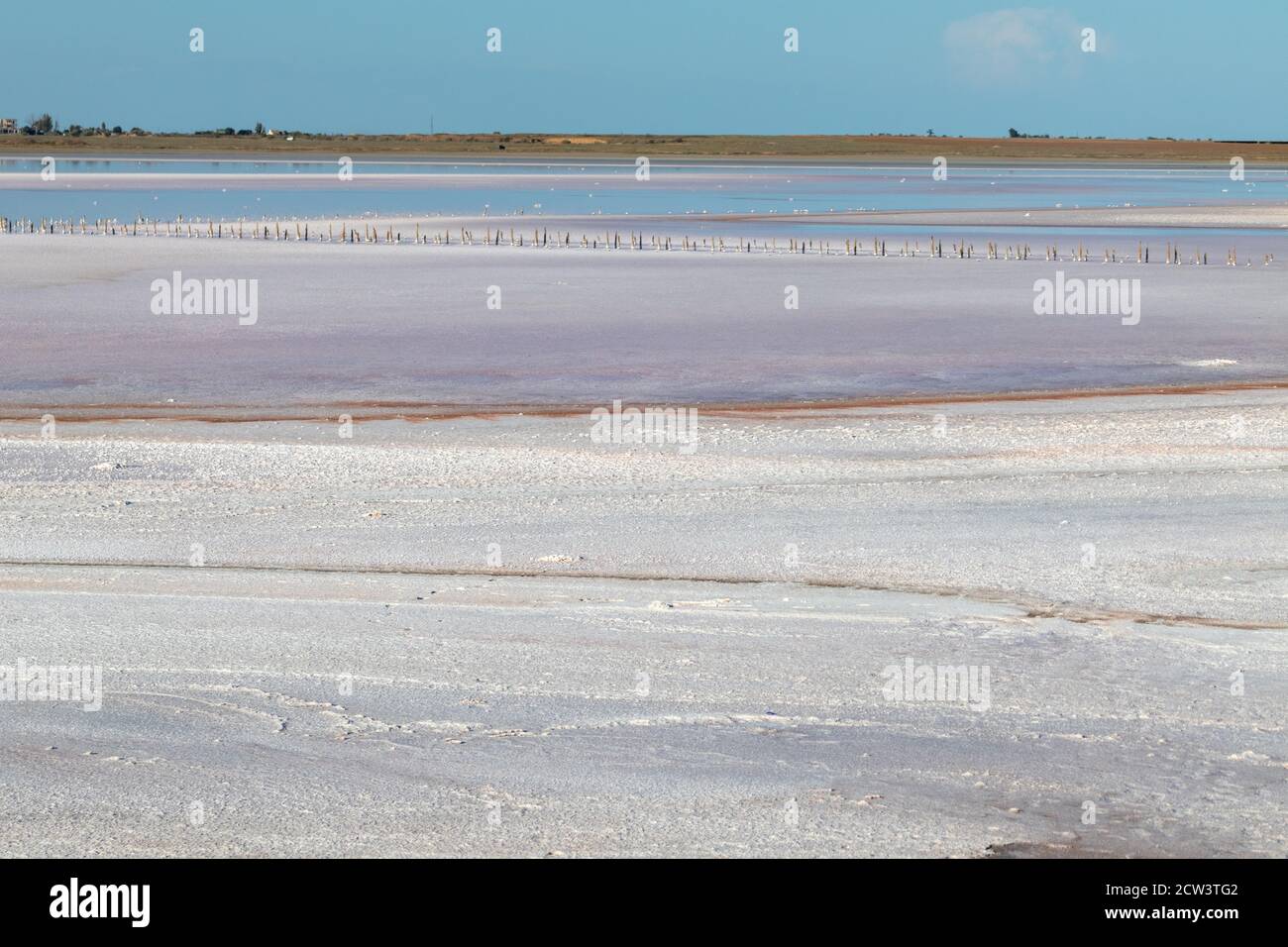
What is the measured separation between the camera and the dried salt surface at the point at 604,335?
20.6 meters

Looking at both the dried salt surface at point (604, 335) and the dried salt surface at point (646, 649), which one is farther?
the dried salt surface at point (604, 335)

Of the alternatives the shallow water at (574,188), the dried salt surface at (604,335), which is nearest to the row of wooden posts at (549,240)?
the dried salt surface at (604,335)

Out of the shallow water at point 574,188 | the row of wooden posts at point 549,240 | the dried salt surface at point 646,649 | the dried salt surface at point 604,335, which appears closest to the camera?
the dried salt surface at point 646,649

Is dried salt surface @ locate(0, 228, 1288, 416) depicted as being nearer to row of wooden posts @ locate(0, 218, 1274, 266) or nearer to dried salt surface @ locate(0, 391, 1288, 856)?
row of wooden posts @ locate(0, 218, 1274, 266)

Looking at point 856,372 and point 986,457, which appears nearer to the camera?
point 986,457

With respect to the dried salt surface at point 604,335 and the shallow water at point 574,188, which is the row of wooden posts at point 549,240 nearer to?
the dried salt surface at point 604,335

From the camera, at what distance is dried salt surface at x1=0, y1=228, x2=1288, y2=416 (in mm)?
20578

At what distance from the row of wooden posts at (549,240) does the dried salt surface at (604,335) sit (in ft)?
14.7

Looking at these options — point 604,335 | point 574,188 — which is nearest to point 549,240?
point 604,335

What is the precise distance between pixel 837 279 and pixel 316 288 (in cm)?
1118

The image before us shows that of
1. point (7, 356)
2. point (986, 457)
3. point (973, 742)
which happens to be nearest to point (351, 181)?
point (7, 356)

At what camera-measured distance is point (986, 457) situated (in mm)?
14641

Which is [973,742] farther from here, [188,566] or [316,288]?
[316,288]

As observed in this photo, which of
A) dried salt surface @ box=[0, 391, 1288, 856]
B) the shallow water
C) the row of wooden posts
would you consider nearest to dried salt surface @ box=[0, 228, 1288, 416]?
the row of wooden posts
